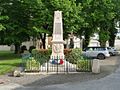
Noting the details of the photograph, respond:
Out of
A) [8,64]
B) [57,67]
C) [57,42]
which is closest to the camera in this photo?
[57,67]

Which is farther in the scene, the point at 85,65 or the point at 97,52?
the point at 97,52

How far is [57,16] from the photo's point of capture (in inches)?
1167

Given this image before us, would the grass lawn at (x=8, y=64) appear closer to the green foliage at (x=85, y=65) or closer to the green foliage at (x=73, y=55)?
the green foliage at (x=73, y=55)

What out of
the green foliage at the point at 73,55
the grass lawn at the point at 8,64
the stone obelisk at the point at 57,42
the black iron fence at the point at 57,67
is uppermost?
the stone obelisk at the point at 57,42

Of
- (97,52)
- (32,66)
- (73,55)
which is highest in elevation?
(73,55)

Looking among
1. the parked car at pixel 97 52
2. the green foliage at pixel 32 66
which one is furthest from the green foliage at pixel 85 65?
the parked car at pixel 97 52

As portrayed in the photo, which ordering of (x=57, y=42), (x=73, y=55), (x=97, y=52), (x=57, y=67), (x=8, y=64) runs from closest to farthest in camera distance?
1. (x=57, y=67)
2. (x=57, y=42)
3. (x=73, y=55)
4. (x=8, y=64)
5. (x=97, y=52)

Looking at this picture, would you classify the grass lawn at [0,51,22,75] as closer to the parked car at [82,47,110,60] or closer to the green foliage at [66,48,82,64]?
the green foliage at [66,48,82,64]

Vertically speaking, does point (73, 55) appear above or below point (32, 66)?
above

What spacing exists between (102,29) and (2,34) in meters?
16.4

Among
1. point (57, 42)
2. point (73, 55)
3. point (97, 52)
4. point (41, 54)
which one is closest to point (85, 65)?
point (57, 42)

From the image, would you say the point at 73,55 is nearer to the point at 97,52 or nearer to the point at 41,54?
the point at 41,54

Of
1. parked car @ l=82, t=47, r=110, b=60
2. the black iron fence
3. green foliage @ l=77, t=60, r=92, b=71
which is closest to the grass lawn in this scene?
the black iron fence

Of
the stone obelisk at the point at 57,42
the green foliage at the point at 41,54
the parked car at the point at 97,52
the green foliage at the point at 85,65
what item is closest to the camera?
the green foliage at the point at 85,65
